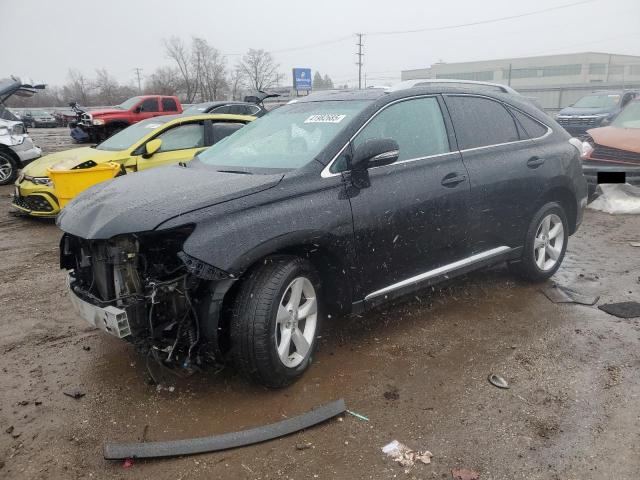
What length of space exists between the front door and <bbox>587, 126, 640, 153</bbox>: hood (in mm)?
5615

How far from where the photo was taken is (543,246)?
15.5ft

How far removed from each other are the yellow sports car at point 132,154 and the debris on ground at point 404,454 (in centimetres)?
535

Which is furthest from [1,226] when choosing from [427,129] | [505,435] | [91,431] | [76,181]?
[505,435]

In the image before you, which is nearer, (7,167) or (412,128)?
(412,128)

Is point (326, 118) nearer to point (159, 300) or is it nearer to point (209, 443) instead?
point (159, 300)

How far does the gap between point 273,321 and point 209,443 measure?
28.1 inches

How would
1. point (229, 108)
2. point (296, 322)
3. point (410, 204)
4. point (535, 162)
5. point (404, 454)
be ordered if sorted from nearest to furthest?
1. point (404, 454)
2. point (296, 322)
3. point (410, 204)
4. point (535, 162)
5. point (229, 108)

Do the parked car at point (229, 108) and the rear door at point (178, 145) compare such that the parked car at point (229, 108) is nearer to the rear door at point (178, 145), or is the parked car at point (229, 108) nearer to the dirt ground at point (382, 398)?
the rear door at point (178, 145)

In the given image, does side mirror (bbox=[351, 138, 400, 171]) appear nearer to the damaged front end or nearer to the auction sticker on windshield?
the auction sticker on windshield

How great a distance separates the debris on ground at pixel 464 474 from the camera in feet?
7.71

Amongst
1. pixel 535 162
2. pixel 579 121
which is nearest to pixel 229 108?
pixel 579 121

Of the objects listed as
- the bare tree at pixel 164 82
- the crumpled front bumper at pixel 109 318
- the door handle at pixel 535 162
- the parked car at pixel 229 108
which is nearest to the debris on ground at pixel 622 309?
the door handle at pixel 535 162

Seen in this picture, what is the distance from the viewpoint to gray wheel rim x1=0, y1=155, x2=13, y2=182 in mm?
10391

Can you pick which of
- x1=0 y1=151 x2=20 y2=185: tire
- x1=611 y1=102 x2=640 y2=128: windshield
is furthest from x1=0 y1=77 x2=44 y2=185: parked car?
x1=611 y1=102 x2=640 y2=128: windshield
